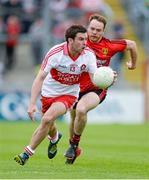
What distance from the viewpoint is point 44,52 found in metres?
29.9

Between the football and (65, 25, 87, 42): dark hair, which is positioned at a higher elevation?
(65, 25, 87, 42): dark hair

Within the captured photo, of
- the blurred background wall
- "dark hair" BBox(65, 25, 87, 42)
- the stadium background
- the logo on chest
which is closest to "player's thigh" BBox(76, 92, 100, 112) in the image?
the logo on chest

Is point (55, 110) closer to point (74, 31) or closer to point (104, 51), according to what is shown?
point (74, 31)

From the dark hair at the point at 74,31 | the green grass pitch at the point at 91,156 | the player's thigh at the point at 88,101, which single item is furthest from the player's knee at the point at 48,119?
the dark hair at the point at 74,31

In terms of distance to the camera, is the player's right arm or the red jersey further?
the red jersey

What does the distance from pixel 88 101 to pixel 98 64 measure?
1.13 m

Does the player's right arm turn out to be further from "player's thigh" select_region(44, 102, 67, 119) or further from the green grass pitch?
the green grass pitch

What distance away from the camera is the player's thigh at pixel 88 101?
13141mm

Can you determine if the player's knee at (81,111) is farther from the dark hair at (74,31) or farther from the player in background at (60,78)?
the dark hair at (74,31)

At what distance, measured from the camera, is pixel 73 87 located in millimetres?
12898

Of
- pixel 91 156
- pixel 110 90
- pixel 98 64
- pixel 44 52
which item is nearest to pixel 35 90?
→ pixel 98 64

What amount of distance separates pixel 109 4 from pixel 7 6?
5853mm

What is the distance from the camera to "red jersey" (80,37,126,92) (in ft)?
46.5

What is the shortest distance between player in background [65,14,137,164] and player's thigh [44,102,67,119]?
32.9 inches
